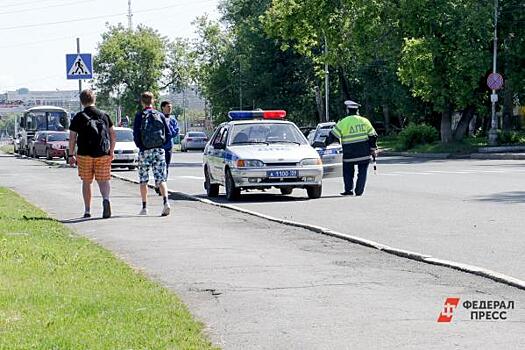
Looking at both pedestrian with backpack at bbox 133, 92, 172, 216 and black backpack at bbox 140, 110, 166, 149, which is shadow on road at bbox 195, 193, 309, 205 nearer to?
pedestrian with backpack at bbox 133, 92, 172, 216

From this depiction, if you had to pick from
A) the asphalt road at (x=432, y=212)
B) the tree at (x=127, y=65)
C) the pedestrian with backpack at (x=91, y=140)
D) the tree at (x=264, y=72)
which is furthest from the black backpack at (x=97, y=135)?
the tree at (x=127, y=65)

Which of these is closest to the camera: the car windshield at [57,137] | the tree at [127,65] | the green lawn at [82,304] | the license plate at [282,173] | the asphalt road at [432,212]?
the green lawn at [82,304]

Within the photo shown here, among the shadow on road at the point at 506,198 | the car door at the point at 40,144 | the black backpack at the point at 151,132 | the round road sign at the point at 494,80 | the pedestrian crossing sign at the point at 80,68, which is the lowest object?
the car door at the point at 40,144

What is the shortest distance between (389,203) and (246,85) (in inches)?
2538

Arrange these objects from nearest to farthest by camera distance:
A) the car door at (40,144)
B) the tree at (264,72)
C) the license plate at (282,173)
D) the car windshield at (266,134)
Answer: the license plate at (282,173) → the car windshield at (266,134) → the car door at (40,144) → the tree at (264,72)

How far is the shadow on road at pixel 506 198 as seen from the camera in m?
18.4

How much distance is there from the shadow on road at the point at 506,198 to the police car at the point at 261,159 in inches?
128

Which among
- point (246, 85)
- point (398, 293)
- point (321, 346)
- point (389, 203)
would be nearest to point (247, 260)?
point (398, 293)

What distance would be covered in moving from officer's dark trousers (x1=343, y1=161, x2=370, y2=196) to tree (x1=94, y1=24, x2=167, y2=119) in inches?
3533

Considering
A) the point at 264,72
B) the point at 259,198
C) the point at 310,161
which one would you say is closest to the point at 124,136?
the point at 259,198

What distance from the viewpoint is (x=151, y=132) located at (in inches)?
667

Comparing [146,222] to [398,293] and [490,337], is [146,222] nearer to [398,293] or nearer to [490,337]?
[398,293]

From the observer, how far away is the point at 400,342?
22.9 ft

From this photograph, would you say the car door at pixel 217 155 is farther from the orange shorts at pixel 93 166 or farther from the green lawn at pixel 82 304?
the green lawn at pixel 82 304
